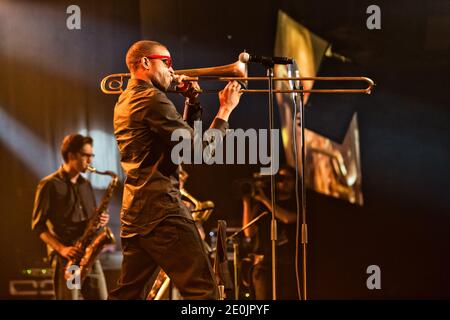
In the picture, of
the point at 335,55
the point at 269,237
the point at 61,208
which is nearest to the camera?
the point at 61,208

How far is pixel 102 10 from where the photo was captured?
6680 millimetres

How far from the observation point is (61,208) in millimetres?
6031

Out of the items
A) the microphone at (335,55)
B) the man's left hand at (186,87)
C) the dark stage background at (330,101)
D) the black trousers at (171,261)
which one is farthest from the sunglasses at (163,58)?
the microphone at (335,55)

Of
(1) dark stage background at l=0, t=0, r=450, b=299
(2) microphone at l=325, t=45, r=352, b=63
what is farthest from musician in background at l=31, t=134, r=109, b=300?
(2) microphone at l=325, t=45, r=352, b=63

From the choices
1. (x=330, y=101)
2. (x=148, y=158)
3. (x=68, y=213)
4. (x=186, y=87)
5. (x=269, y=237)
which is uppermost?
(x=330, y=101)

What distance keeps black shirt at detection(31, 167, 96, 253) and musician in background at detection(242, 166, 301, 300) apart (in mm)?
1651

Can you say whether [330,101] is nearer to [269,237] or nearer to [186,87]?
[269,237]

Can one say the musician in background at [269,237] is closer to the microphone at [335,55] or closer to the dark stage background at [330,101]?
the dark stage background at [330,101]

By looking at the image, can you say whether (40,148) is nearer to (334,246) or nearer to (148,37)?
(148,37)

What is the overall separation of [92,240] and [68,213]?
14.3 inches

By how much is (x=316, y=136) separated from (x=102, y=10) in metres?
2.70

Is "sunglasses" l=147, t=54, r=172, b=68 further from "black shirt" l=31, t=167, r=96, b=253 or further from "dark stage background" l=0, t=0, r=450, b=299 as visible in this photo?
"dark stage background" l=0, t=0, r=450, b=299

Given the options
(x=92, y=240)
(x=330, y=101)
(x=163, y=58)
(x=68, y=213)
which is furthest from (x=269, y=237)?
(x=163, y=58)
